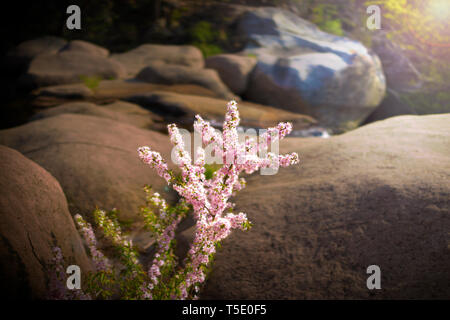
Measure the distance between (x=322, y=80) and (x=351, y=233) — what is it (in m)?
8.13

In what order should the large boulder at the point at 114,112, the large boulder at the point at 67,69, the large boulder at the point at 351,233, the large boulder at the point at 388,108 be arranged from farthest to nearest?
the large boulder at the point at 388,108
the large boulder at the point at 67,69
the large boulder at the point at 114,112
the large boulder at the point at 351,233

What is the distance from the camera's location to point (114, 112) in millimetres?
6438

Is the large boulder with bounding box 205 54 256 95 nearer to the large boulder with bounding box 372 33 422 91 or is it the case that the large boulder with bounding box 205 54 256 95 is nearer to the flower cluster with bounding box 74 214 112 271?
the large boulder with bounding box 372 33 422 91

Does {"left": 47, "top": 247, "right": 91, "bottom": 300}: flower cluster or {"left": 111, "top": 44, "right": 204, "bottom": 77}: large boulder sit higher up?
{"left": 111, "top": 44, "right": 204, "bottom": 77}: large boulder

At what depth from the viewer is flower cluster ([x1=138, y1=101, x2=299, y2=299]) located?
1.92 meters

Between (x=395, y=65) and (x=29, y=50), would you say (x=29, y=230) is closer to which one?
(x=29, y=50)

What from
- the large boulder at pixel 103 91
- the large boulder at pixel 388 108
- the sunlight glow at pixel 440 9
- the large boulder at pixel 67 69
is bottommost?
the large boulder at pixel 388 108

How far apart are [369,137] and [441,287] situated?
2540 mm

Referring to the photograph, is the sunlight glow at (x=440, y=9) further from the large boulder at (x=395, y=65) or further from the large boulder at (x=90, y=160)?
the large boulder at (x=90, y=160)

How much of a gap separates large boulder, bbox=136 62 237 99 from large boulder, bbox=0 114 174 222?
480 cm

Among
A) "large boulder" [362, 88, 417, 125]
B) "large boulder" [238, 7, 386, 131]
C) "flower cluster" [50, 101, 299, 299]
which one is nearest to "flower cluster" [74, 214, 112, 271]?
"flower cluster" [50, 101, 299, 299]

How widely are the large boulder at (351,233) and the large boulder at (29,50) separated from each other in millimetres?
11329

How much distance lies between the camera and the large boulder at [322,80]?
9742 mm

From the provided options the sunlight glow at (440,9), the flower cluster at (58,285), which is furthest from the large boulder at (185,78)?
the flower cluster at (58,285)
